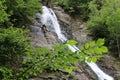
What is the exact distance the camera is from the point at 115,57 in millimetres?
18750

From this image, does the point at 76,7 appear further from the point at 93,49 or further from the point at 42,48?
the point at 93,49

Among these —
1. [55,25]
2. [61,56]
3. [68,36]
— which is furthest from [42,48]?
[55,25]

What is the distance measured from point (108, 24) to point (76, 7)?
7.53 meters

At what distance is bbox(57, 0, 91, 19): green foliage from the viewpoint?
82.2 feet

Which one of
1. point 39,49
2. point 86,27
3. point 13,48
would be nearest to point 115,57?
point 86,27

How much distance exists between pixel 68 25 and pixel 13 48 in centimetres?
1329

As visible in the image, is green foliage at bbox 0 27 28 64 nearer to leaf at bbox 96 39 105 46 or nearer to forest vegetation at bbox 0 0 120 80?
forest vegetation at bbox 0 0 120 80

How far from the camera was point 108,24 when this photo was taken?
19141 millimetres

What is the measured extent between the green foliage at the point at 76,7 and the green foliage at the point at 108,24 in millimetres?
2975

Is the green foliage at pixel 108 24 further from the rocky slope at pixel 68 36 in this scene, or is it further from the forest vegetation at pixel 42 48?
the rocky slope at pixel 68 36

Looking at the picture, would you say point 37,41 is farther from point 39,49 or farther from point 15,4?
point 39,49

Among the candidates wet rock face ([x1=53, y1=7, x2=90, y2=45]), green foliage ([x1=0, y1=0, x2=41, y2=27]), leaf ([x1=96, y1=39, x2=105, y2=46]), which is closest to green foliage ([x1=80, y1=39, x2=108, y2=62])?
leaf ([x1=96, y1=39, x2=105, y2=46])

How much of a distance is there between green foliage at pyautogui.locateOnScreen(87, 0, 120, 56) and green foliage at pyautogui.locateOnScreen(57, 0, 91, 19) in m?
2.97

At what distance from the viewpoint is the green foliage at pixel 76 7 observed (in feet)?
82.2
